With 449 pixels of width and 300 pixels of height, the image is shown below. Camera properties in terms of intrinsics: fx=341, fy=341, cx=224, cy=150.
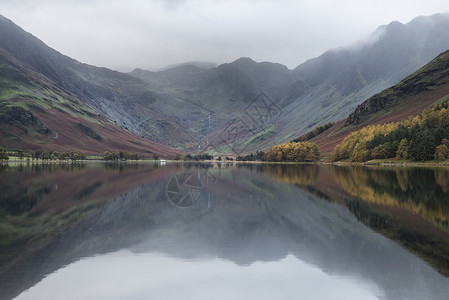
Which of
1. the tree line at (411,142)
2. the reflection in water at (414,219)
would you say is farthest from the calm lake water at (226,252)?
the tree line at (411,142)

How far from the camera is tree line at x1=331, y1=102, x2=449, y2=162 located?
110812mm

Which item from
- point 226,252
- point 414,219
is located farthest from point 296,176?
point 226,252

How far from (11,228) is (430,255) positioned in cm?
2142

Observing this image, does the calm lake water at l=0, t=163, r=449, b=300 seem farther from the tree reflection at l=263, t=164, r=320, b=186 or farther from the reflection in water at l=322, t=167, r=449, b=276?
the tree reflection at l=263, t=164, r=320, b=186

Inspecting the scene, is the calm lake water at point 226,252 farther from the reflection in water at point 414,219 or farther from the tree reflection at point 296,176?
the tree reflection at point 296,176

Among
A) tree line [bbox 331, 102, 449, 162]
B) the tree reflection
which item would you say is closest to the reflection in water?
the tree reflection

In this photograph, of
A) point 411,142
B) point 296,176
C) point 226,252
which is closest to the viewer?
point 226,252

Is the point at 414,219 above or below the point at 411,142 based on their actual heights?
below

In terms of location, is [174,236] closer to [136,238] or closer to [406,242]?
[136,238]

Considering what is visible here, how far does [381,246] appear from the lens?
51.5 feet

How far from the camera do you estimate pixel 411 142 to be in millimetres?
118938

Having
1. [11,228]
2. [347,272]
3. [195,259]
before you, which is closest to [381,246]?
[347,272]

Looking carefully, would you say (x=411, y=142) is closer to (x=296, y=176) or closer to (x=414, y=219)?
(x=296, y=176)

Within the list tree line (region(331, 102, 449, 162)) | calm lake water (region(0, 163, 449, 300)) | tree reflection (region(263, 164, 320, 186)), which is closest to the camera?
calm lake water (region(0, 163, 449, 300))
